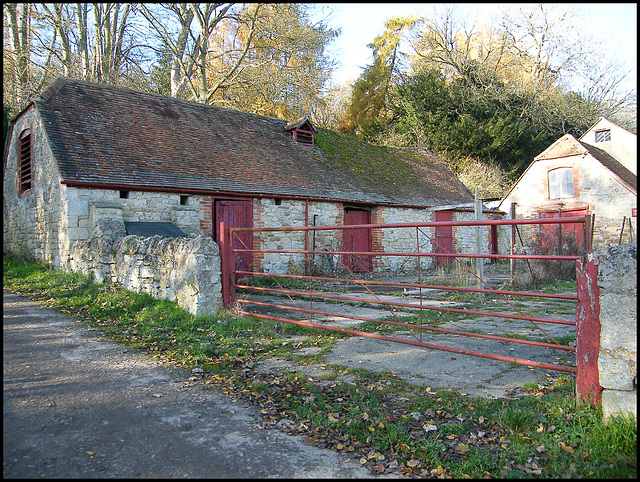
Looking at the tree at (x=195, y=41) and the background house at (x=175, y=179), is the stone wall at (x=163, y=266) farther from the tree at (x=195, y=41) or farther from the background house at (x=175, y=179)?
the tree at (x=195, y=41)

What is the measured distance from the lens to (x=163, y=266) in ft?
26.0

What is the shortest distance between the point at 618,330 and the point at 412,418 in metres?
1.72

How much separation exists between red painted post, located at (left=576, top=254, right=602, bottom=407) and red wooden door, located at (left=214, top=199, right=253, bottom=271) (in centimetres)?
998

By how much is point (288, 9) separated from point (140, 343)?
2101cm

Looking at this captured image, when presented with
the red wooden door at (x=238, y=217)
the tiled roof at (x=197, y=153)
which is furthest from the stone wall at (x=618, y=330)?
the tiled roof at (x=197, y=153)

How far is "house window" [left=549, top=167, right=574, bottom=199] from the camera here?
21.4 metres

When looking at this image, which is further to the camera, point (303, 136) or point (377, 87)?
point (377, 87)

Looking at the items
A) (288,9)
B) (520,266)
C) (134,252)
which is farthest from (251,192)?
(288,9)

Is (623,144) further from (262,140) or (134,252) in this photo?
(134,252)

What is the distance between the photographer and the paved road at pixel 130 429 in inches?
118

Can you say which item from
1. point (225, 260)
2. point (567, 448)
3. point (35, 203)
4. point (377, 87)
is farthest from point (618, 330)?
point (377, 87)

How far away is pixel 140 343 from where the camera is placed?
20.1 feet

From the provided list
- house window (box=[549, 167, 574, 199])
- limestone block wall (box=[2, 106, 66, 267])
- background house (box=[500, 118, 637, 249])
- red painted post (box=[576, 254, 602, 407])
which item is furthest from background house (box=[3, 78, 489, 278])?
red painted post (box=[576, 254, 602, 407])

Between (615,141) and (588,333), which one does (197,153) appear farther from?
(615,141)
